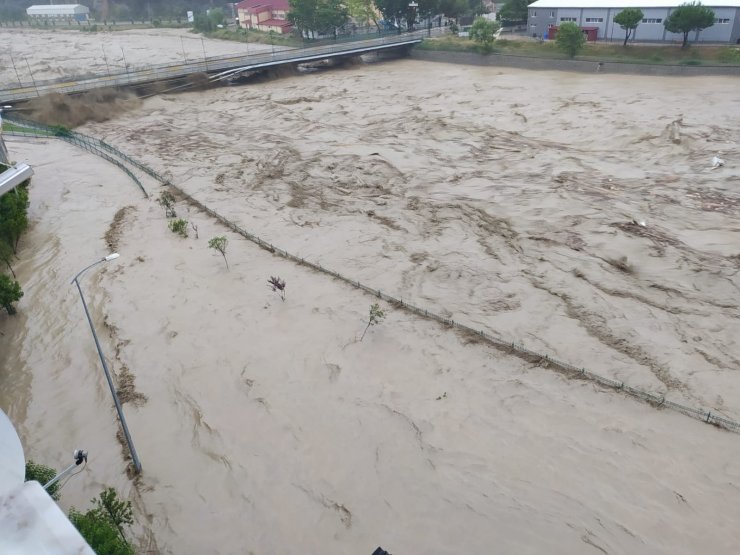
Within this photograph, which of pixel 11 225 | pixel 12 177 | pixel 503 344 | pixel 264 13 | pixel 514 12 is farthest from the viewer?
pixel 264 13

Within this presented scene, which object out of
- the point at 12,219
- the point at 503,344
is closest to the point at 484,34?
the point at 12,219

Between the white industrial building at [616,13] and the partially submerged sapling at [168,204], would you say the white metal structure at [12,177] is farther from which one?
the white industrial building at [616,13]

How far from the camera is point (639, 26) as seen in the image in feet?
173

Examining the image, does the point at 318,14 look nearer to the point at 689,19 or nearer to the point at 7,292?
the point at 689,19

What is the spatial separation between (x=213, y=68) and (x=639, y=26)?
43.4m

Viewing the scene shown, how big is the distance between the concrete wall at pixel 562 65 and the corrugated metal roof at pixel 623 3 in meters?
7.36

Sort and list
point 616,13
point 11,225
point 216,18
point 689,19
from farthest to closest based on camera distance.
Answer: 1. point 216,18
2. point 616,13
3. point 689,19
4. point 11,225

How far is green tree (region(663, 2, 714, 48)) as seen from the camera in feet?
153

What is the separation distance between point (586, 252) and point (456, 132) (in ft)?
58.0

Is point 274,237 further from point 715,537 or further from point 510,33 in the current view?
point 510,33

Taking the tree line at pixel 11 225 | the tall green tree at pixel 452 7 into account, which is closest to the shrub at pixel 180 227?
the tree line at pixel 11 225

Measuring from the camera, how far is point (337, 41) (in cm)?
6806

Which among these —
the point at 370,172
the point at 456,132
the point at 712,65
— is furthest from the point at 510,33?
the point at 370,172

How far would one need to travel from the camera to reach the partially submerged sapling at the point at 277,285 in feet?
58.9
